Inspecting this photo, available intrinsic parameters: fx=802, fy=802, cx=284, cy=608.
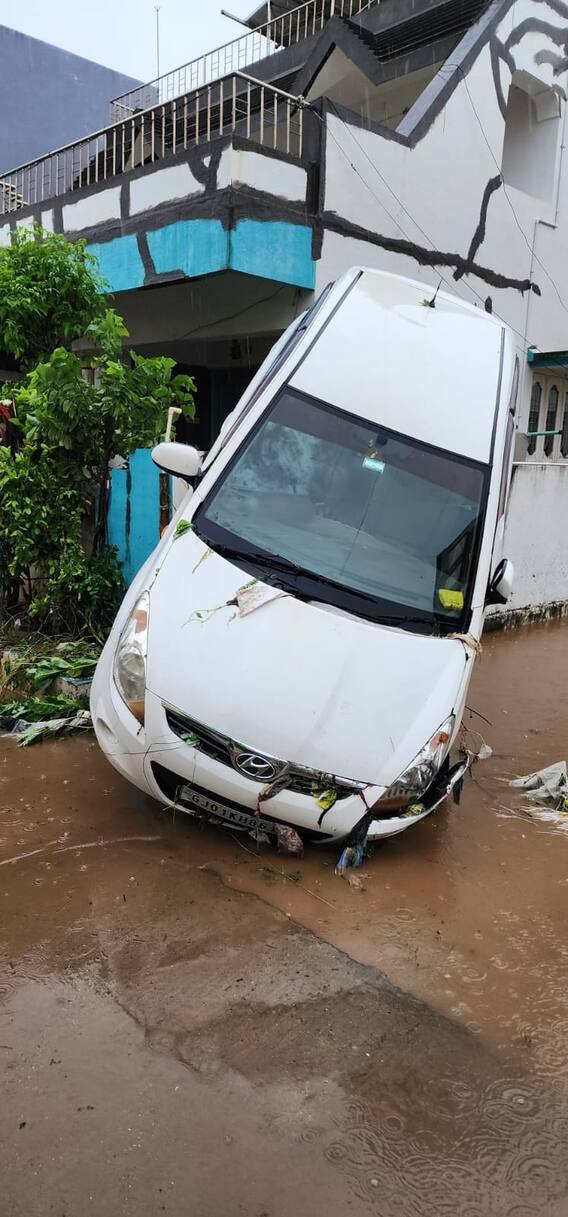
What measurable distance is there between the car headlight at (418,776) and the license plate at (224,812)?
53cm

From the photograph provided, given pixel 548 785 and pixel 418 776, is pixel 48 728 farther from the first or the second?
pixel 548 785

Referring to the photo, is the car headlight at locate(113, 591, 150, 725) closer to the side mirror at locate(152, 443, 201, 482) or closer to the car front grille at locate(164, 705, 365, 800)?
the car front grille at locate(164, 705, 365, 800)

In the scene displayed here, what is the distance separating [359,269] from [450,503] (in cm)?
222

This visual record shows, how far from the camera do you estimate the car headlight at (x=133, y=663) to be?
3730 mm

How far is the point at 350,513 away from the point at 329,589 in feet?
1.87

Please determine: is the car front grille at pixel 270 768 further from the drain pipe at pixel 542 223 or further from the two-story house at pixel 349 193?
the drain pipe at pixel 542 223

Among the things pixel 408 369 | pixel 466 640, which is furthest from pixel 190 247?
pixel 466 640

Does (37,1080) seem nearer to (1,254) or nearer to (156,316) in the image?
(1,254)

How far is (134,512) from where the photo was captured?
7.19 meters

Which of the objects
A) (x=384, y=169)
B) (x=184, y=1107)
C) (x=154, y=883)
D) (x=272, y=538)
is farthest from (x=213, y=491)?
(x=384, y=169)

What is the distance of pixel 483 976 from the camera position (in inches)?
127

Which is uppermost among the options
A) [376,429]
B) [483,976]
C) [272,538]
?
[376,429]

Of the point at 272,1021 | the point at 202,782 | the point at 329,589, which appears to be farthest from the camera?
the point at 329,589

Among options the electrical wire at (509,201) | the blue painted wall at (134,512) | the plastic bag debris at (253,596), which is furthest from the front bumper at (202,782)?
the electrical wire at (509,201)
